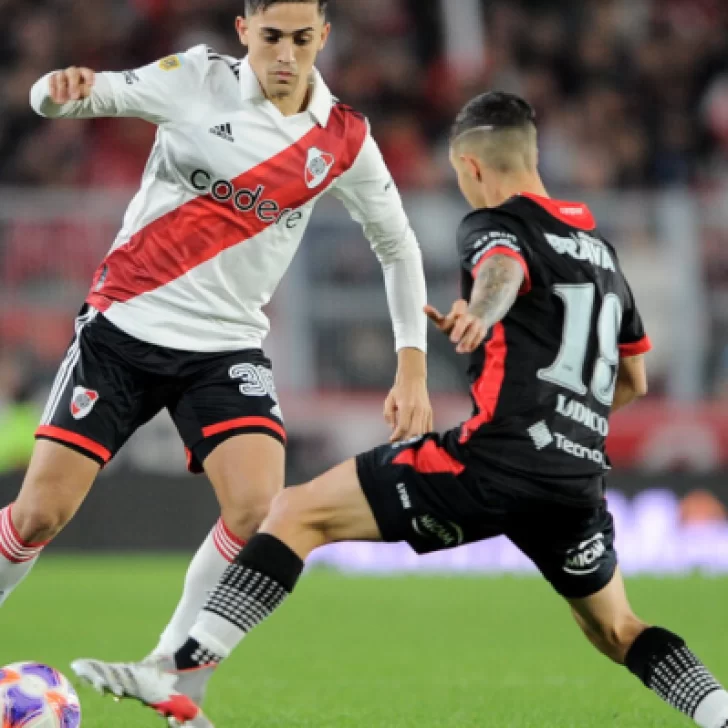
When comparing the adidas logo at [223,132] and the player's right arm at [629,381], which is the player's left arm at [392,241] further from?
the player's right arm at [629,381]

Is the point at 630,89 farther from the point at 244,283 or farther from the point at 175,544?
the point at 244,283

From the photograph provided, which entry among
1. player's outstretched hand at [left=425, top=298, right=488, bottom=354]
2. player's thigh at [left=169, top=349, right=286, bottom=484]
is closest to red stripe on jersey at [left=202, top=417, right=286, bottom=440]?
player's thigh at [left=169, top=349, right=286, bottom=484]

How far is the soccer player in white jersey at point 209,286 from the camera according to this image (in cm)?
554

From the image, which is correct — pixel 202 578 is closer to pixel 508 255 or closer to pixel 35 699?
pixel 35 699

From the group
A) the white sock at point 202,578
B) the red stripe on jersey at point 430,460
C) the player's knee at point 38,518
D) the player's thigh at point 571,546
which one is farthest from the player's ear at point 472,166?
the player's knee at point 38,518

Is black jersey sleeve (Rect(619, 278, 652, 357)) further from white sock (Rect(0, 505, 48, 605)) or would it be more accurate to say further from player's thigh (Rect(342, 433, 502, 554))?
white sock (Rect(0, 505, 48, 605))

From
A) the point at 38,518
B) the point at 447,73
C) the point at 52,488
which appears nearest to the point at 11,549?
the point at 38,518

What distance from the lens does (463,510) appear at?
182 inches

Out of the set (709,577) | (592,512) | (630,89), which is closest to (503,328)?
(592,512)

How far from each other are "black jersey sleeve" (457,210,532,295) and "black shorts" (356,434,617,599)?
55cm

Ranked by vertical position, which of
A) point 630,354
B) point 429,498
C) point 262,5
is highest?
point 262,5

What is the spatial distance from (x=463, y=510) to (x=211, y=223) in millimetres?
1643

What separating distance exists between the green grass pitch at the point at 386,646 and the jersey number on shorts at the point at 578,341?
54.8 inches

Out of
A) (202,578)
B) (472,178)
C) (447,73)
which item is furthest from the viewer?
(447,73)
